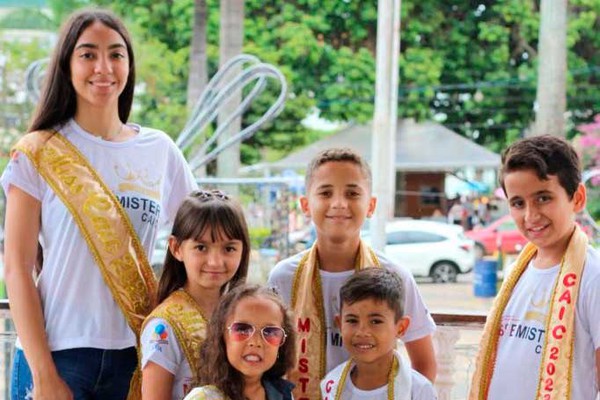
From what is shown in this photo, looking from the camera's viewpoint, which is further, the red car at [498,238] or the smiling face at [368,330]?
the red car at [498,238]

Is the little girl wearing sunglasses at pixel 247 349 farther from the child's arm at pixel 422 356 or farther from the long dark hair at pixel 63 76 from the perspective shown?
the long dark hair at pixel 63 76

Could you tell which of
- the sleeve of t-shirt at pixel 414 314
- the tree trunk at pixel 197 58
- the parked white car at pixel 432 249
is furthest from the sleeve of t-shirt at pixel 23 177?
the tree trunk at pixel 197 58

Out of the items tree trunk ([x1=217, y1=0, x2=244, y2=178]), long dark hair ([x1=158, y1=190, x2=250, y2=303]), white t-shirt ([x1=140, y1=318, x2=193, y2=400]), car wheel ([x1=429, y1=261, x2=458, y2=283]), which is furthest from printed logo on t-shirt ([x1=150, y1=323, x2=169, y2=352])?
car wheel ([x1=429, y1=261, x2=458, y2=283])

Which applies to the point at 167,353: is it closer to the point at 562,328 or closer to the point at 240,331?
the point at 240,331

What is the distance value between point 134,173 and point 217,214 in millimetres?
176

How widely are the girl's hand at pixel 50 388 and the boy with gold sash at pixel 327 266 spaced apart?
0.44 meters

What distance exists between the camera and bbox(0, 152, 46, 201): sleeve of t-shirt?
173 cm

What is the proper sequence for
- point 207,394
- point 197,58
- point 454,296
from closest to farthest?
point 207,394 → point 454,296 → point 197,58

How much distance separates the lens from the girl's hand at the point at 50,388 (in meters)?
1.68

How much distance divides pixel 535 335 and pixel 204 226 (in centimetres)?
65

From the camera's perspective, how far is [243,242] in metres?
1.83

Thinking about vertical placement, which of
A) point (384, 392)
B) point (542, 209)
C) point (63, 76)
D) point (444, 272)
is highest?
point (63, 76)

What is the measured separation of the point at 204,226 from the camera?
1.79 m

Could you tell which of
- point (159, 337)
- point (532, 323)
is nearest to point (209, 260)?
point (159, 337)
